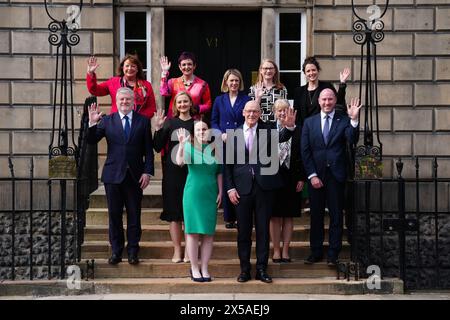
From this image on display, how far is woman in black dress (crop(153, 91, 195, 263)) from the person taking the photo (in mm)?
Answer: 9312

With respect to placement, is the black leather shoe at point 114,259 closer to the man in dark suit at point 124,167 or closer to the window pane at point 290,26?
the man in dark suit at point 124,167

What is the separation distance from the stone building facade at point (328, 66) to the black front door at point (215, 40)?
0.38 m

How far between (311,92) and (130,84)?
2145 mm

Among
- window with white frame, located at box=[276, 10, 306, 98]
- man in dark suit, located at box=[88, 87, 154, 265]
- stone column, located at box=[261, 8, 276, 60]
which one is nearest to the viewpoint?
man in dark suit, located at box=[88, 87, 154, 265]

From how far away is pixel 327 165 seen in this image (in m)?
9.42

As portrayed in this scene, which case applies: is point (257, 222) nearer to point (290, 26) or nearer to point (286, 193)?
point (286, 193)

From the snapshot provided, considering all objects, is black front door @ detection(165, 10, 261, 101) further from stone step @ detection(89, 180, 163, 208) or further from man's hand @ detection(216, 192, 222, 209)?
man's hand @ detection(216, 192, 222, 209)

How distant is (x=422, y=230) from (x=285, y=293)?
3931 millimetres

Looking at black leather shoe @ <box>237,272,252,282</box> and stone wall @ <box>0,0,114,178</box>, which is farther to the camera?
stone wall @ <box>0,0,114,178</box>

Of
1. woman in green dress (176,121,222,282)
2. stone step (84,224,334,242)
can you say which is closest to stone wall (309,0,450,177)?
stone step (84,224,334,242)

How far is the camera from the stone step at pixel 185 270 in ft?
30.8

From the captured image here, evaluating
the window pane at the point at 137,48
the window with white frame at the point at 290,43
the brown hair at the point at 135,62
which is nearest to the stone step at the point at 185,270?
the brown hair at the point at 135,62

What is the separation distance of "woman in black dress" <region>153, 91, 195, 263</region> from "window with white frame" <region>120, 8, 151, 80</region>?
3.51 m

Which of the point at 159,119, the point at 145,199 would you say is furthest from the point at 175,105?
the point at 145,199
